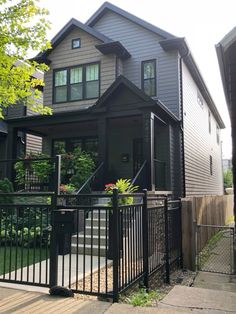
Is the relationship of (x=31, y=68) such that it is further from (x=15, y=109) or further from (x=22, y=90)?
(x=15, y=109)

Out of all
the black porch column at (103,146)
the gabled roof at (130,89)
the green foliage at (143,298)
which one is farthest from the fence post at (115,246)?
the black porch column at (103,146)

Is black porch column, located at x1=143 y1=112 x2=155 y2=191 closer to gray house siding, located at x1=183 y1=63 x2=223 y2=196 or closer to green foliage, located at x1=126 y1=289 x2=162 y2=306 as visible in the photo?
gray house siding, located at x1=183 y1=63 x2=223 y2=196

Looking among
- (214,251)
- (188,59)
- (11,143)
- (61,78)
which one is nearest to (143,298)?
(214,251)

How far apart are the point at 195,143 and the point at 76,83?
6424mm

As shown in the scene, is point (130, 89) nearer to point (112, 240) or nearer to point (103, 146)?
point (103, 146)

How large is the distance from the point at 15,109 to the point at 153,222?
14270 mm

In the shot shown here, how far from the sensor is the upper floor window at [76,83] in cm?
1454

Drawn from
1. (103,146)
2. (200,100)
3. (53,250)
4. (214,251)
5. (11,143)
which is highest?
(200,100)

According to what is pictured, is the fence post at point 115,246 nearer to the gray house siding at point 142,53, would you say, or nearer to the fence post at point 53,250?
the fence post at point 53,250

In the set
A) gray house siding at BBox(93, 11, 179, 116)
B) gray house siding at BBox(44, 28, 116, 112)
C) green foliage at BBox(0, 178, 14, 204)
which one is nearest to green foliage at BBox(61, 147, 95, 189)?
green foliage at BBox(0, 178, 14, 204)

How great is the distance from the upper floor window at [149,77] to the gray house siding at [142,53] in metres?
0.17

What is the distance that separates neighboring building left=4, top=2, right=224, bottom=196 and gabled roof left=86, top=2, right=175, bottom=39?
0.04 metres

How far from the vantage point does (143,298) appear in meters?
4.84

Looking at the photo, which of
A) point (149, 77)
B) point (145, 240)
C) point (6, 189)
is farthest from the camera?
point (149, 77)
